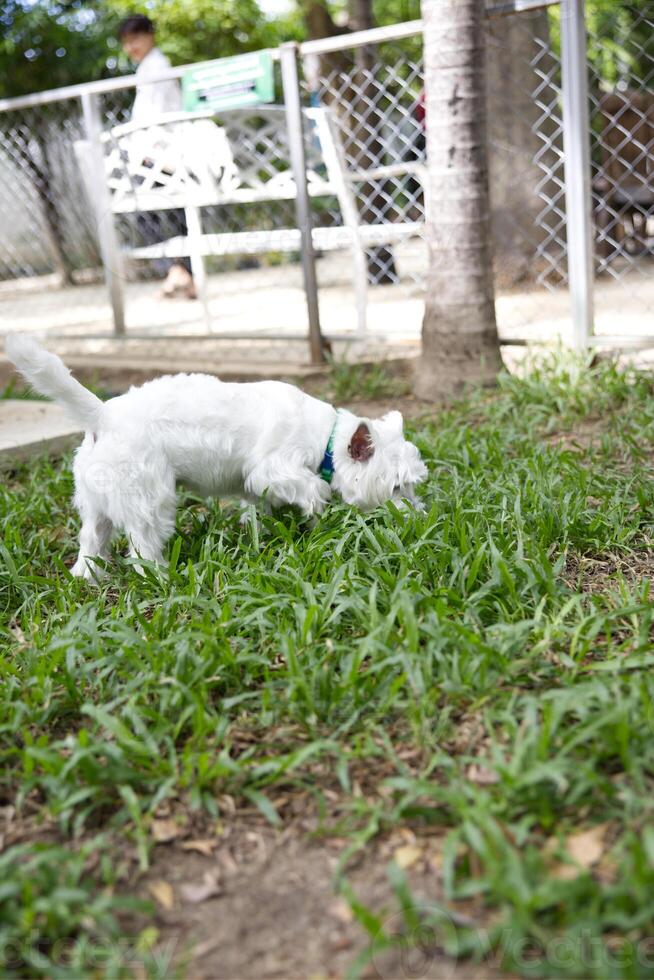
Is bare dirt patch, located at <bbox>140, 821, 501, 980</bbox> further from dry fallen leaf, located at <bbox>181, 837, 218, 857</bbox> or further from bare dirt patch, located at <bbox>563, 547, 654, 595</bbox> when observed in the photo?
bare dirt patch, located at <bbox>563, 547, 654, 595</bbox>

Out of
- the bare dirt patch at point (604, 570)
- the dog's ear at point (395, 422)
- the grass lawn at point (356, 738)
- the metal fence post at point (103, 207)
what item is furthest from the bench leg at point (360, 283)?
the bare dirt patch at point (604, 570)

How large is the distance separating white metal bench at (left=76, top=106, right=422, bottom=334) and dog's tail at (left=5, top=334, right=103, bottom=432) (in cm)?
317

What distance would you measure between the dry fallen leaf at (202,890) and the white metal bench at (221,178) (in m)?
4.60

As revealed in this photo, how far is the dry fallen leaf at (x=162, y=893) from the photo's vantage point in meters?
1.91

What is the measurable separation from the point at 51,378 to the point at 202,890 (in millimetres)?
1760

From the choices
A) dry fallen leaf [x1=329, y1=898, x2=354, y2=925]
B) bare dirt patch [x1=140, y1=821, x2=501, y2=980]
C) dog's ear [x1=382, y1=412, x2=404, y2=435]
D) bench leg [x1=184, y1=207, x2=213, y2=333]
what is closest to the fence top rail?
bench leg [x1=184, y1=207, x2=213, y2=333]

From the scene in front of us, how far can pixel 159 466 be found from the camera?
3.25 metres

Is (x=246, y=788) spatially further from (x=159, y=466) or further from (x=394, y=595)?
(x=159, y=466)

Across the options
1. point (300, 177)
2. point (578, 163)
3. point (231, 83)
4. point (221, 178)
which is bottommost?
point (578, 163)

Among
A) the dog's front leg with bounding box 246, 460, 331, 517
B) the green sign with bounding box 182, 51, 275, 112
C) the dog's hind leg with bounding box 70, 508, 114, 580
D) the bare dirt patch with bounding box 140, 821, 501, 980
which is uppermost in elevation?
the green sign with bounding box 182, 51, 275, 112

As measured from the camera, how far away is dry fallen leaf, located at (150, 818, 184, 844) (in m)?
2.09

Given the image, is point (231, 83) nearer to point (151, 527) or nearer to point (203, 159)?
point (203, 159)

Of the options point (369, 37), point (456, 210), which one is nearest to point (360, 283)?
point (456, 210)

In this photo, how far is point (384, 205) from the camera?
9656 mm
